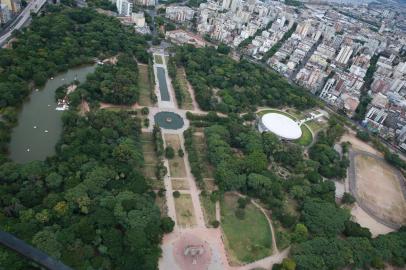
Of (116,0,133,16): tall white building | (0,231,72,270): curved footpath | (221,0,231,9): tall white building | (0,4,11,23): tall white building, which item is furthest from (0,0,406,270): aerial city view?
(221,0,231,9): tall white building

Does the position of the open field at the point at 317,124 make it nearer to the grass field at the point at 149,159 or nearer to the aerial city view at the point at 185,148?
the aerial city view at the point at 185,148

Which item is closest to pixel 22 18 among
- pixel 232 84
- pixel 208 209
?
pixel 232 84

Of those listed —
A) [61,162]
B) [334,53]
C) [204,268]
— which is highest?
[334,53]

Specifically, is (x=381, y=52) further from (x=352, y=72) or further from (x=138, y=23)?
(x=138, y=23)

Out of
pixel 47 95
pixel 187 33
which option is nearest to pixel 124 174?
pixel 47 95

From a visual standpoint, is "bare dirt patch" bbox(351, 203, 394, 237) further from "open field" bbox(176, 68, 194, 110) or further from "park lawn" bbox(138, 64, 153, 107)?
"park lawn" bbox(138, 64, 153, 107)

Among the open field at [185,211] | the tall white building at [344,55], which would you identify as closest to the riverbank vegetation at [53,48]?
the open field at [185,211]
